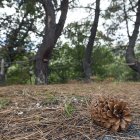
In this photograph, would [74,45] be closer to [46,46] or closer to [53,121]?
[46,46]

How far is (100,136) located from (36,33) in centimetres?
1505

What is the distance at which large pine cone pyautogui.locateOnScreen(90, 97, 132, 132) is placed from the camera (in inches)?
Result: 87.9

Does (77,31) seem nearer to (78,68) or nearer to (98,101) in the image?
(78,68)

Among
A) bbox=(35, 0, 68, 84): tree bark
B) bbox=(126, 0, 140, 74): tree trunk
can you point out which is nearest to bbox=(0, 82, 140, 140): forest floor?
bbox=(35, 0, 68, 84): tree bark

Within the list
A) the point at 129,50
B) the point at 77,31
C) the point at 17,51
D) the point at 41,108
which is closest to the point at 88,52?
the point at 129,50

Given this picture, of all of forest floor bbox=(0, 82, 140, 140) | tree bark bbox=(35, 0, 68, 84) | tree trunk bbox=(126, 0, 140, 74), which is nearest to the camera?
forest floor bbox=(0, 82, 140, 140)

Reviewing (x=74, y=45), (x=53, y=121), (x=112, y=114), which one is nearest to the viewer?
(x=112, y=114)

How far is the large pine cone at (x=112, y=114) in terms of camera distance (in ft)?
7.32

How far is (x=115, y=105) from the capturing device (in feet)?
7.37

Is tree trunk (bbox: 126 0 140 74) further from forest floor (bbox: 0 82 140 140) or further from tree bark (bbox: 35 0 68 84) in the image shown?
forest floor (bbox: 0 82 140 140)

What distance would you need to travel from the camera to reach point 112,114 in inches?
88.2

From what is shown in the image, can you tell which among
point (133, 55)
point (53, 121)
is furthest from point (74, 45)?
point (53, 121)

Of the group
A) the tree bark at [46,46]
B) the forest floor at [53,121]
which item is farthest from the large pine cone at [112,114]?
the tree bark at [46,46]

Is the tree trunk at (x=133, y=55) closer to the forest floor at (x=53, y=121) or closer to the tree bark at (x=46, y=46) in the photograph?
the tree bark at (x=46, y=46)
